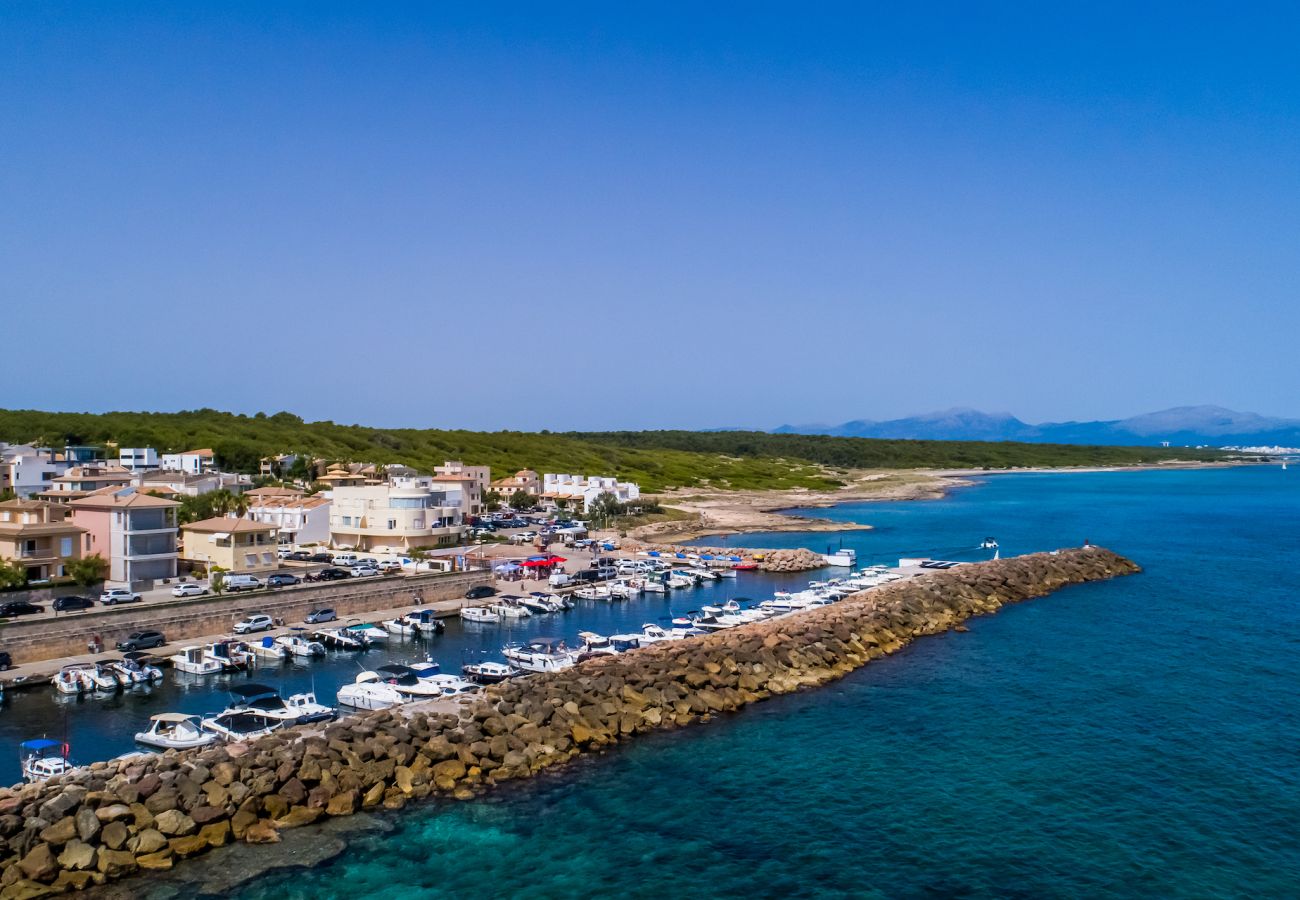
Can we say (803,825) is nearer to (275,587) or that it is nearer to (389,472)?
(275,587)

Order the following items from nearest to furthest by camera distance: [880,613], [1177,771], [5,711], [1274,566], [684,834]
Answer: [684,834] < [1177,771] < [5,711] < [880,613] < [1274,566]

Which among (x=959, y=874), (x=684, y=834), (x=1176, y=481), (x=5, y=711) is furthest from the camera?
(x=1176, y=481)

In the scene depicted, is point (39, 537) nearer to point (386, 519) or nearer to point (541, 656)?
point (386, 519)

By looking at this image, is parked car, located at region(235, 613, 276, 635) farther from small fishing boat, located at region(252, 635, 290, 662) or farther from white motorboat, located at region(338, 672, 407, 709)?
white motorboat, located at region(338, 672, 407, 709)

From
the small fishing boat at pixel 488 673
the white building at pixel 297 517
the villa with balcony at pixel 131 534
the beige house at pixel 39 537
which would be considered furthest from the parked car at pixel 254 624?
the white building at pixel 297 517

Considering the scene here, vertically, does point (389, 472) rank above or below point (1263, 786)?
above

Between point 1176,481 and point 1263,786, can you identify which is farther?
point 1176,481

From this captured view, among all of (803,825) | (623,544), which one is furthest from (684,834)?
(623,544)
